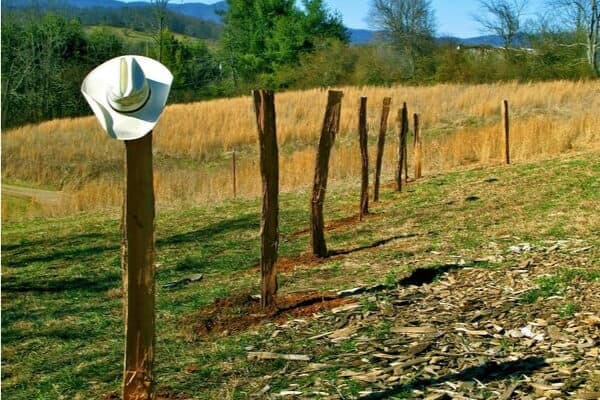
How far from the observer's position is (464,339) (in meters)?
3.92

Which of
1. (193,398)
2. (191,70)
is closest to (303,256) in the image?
(193,398)

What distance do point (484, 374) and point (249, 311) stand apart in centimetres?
188

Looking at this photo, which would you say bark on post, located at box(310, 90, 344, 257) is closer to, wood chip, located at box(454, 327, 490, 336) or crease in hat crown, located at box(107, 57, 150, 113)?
wood chip, located at box(454, 327, 490, 336)

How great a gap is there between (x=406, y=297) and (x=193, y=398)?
1.68 meters

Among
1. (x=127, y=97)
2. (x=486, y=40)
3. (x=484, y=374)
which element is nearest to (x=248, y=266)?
(x=484, y=374)

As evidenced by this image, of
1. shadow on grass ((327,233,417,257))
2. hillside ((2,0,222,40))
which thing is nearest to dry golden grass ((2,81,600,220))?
shadow on grass ((327,233,417,257))

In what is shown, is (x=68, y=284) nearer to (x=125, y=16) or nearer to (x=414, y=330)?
(x=414, y=330)

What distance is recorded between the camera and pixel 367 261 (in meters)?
6.27

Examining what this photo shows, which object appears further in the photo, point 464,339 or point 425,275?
point 425,275

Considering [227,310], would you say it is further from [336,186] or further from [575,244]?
[336,186]

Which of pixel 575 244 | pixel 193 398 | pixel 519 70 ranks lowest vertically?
pixel 193 398

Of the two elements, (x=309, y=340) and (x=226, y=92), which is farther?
(x=226, y=92)

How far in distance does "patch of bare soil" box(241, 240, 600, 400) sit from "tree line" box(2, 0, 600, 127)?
724 inches

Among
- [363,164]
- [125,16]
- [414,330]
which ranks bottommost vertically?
[414,330]
